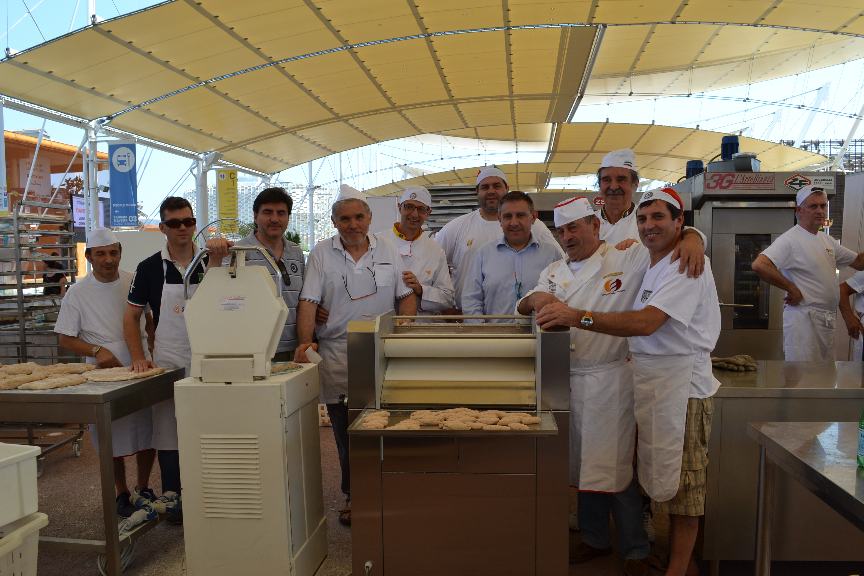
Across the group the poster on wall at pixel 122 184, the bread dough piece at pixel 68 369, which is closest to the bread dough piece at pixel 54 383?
the bread dough piece at pixel 68 369

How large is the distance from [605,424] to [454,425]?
813mm

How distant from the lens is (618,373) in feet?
7.65

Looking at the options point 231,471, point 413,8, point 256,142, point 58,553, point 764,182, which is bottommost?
point 58,553

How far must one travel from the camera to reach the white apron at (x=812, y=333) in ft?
11.5

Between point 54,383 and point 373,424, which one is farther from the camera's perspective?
point 54,383

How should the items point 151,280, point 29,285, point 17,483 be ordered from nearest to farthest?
1. point 17,483
2. point 151,280
3. point 29,285

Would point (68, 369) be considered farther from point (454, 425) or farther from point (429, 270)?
point (454, 425)

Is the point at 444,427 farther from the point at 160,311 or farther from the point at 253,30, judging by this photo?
the point at 253,30

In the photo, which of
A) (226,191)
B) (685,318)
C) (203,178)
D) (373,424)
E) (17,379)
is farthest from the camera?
(203,178)

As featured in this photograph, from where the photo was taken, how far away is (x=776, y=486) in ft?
7.86

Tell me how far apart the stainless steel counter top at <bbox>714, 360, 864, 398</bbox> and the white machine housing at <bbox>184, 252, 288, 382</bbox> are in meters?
1.86

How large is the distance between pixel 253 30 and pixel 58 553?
5.25m

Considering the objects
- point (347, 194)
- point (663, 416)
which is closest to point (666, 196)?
point (663, 416)

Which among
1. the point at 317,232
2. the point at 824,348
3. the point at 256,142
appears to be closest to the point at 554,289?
the point at 824,348
